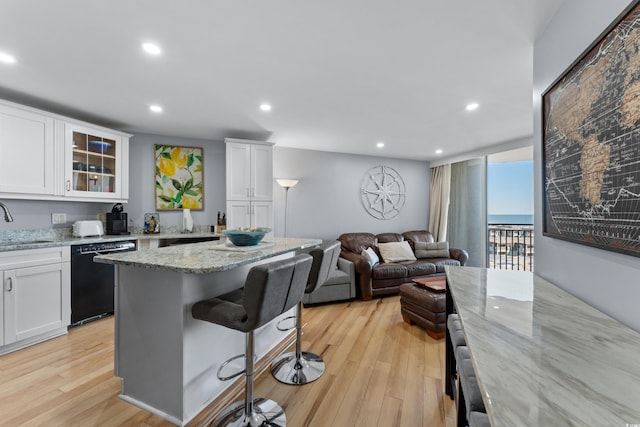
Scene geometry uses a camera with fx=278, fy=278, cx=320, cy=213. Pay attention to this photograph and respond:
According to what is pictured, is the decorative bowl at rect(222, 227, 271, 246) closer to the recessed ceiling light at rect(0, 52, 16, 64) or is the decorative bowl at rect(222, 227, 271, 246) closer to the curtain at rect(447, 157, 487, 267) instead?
the recessed ceiling light at rect(0, 52, 16, 64)

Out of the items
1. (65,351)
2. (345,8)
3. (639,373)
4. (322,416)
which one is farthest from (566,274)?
(65,351)

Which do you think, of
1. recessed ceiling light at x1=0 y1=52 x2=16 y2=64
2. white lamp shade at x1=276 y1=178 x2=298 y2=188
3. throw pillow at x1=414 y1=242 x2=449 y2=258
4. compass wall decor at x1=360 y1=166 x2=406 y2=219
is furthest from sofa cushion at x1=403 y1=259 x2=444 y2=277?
recessed ceiling light at x1=0 y1=52 x2=16 y2=64

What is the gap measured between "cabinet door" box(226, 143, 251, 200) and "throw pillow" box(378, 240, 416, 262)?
2448 millimetres

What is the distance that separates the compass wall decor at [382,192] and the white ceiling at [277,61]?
2024 millimetres

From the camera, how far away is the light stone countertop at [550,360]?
560mm

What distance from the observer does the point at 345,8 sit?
156 cm

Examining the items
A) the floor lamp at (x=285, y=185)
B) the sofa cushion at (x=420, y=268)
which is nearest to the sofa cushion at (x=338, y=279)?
the sofa cushion at (x=420, y=268)

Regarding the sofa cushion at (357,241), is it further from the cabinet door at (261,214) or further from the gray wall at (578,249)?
the gray wall at (578,249)

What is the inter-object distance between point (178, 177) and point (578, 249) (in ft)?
14.7

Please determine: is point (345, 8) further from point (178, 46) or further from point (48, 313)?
point (48, 313)

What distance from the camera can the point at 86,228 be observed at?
329 cm

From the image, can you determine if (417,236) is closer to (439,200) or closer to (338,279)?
(439,200)

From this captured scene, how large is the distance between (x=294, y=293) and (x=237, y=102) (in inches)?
85.0

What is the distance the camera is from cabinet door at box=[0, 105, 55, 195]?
2.63 meters
